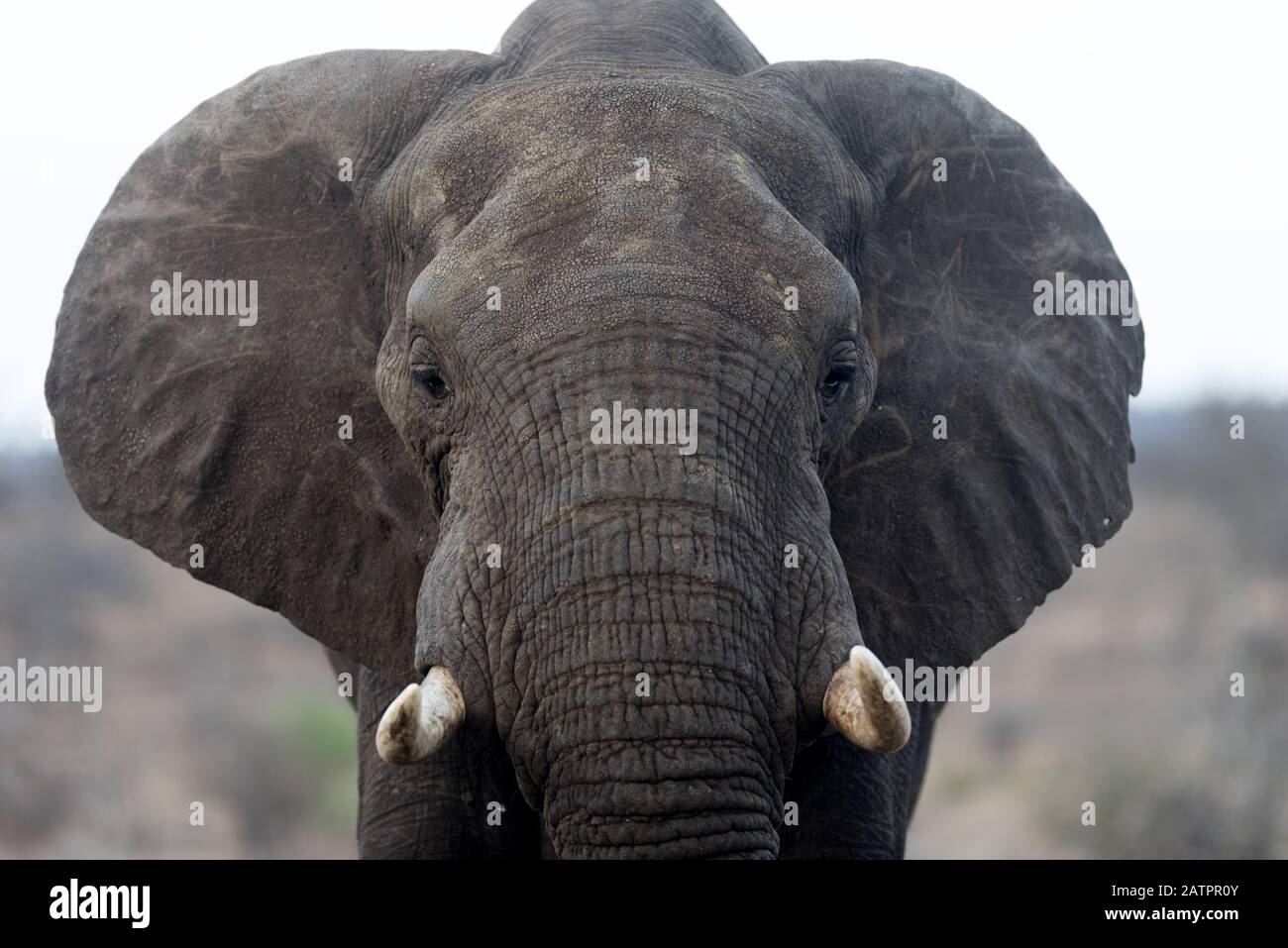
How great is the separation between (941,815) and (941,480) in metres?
13.4

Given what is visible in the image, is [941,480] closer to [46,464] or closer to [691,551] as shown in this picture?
[691,551]

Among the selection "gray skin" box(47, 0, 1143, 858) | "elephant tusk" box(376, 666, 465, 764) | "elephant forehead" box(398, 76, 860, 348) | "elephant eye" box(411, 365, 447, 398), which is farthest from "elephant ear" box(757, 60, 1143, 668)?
"elephant tusk" box(376, 666, 465, 764)

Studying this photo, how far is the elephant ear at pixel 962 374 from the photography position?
16.6 ft

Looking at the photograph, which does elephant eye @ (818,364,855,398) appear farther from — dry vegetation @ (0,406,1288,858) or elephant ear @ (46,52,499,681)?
dry vegetation @ (0,406,1288,858)

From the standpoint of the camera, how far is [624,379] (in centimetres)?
410

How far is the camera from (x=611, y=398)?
4.09 m

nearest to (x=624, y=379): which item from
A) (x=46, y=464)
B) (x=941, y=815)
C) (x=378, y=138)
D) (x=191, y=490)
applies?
(x=378, y=138)

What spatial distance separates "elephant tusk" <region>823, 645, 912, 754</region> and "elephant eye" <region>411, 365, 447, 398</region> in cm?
113

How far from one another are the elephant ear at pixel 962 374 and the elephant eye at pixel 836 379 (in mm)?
460

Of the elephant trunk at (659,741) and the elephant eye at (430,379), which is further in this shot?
the elephant eye at (430,379)

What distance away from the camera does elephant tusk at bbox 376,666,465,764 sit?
378 cm

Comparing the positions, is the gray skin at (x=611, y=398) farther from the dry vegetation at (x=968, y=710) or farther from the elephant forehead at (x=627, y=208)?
the dry vegetation at (x=968, y=710)

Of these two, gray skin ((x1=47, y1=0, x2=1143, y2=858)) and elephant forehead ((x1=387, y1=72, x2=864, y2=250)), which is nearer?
gray skin ((x1=47, y1=0, x2=1143, y2=858))

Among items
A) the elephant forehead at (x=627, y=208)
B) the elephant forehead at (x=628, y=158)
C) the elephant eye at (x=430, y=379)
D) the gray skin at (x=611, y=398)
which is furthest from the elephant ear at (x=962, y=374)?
the elephant eye at (x=430, y=379)
